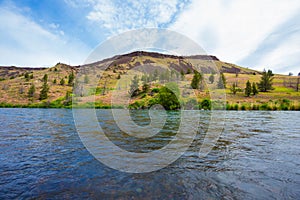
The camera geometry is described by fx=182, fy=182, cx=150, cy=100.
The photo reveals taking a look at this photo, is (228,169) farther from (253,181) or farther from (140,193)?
(140,193)

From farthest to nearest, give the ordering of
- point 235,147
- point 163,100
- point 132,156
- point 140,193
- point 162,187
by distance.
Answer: point 163,100 → point 235,147 → point 132,156 → point 162,187 → point 140,193

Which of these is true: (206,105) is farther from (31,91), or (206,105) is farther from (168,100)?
(31,91)

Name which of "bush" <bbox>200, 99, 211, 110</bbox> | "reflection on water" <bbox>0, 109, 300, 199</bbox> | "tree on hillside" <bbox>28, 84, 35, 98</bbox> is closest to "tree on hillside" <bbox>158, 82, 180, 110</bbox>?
"bush" <bbox>200, 99, 211, 110</bbox>

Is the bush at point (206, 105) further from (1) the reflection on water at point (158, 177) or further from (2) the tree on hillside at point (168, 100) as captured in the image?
(1) the reflection on water at point (158, 177)

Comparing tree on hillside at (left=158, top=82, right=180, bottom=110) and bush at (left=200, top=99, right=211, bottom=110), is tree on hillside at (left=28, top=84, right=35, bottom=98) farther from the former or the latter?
bush at (left=200, top=99, right=211, bottom=110)

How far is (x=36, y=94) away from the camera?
113m

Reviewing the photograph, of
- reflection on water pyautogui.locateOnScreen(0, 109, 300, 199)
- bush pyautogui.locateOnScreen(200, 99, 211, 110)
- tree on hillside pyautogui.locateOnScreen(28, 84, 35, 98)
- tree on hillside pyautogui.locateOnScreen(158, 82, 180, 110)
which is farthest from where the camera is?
tree on hillside pyautogui.locateOnScreen(28, 84, 35, 98)

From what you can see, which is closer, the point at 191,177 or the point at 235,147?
the point at 191,177

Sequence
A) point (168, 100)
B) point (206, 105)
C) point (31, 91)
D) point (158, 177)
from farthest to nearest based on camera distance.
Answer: point (31, 91), point (206, 105), point (168, 100), point (158, 177)

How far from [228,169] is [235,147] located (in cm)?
434

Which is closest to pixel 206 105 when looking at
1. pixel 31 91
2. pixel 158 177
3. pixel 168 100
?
pixel 168 100

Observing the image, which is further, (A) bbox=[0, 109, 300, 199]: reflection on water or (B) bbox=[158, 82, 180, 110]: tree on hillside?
(B) bbox=[158, 82, 180, 110]: tree on hillside

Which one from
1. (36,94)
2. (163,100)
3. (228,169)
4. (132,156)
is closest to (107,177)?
(132,156)

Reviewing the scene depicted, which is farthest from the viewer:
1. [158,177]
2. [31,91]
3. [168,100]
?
[31,91]
